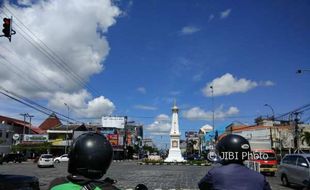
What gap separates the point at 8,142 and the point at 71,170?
80932 mm

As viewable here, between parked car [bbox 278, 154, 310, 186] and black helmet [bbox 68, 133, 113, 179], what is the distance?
658 inches

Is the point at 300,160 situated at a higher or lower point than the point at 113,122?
lower

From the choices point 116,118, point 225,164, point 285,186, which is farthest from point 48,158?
point 116,118

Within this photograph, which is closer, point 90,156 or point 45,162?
point 90,156

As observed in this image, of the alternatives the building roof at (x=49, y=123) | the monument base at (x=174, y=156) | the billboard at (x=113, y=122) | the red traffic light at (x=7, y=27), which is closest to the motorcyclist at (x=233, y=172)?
the red traffic light at (x=7, y=27)

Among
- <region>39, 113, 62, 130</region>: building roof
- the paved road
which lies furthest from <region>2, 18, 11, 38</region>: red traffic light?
<region>39, 113, 62, 130</region>: building roof

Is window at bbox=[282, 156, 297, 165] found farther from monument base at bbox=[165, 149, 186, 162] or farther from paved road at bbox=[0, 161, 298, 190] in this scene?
monument base at bbox=[165, 149, 186, 162]

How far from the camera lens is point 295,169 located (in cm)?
1970

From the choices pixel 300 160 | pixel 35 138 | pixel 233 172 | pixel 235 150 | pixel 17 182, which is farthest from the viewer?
pixel 35 138

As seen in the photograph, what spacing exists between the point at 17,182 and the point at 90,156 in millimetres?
6026

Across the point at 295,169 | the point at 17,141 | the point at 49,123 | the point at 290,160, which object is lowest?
the point at 295,169

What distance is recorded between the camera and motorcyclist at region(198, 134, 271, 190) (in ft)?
13.7

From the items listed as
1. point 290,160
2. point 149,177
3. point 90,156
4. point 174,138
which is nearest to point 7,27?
point 290,160

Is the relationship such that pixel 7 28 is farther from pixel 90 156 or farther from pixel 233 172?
pixel 90 156
